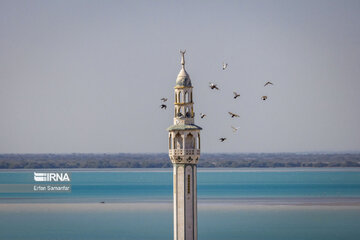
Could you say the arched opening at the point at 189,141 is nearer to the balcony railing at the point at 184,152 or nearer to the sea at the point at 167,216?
the balcony railing at the point at 184,152

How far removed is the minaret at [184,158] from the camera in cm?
4981

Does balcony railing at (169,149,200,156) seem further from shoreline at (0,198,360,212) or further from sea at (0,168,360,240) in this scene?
shoreline at (0,198,360,212)

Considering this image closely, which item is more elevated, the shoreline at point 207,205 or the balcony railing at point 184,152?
the balcony railing at point 184,152

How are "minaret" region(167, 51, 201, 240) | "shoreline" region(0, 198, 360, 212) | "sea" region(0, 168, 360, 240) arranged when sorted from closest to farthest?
"minaret" region(167, 51, 201, 240)
"sea" region(0, 168, 360, 240)
"shoreline" region(0, 198, 360, 212)

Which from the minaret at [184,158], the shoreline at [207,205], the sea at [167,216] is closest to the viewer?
the minaret at [184,158]

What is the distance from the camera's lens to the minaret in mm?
49812

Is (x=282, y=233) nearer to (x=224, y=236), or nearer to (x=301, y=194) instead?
(x=224, y=236)

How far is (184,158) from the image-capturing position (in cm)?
5000

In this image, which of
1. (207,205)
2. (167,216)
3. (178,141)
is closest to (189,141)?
(178,141)

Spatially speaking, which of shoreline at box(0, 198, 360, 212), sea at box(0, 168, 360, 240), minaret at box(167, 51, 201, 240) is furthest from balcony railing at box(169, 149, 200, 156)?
shoreline at box(0, 198, 360, 212)

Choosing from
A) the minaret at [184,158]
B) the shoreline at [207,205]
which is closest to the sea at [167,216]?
the shoreline at [207,205]

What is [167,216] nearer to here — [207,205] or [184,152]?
[207,205]

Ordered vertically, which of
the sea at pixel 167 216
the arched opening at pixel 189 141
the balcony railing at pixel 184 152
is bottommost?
the sea at pixel 167 216

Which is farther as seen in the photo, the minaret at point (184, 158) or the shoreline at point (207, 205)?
the shoreline at point (207, 205)
